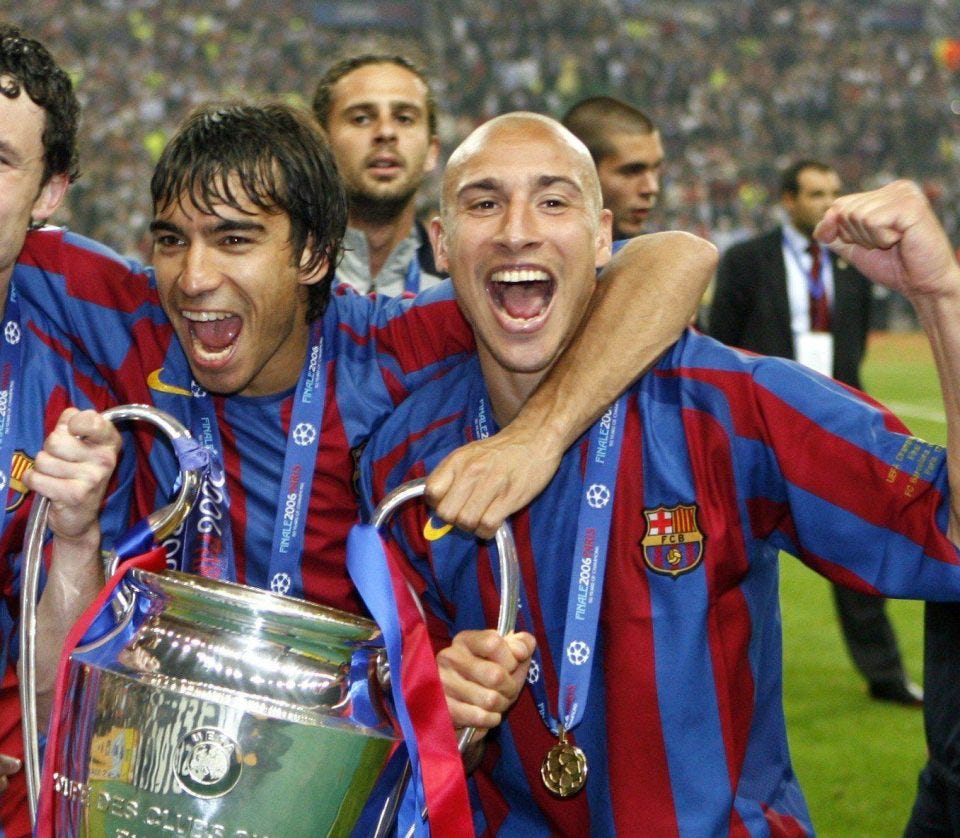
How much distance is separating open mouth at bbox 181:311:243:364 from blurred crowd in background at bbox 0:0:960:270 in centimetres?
1582

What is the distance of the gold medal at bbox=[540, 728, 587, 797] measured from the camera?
179 cm

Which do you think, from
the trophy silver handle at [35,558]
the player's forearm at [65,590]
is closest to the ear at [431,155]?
the player's forearm at [65,590]

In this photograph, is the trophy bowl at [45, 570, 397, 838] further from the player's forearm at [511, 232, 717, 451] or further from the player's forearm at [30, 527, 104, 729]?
the player's forearm at [511, 232, 717, 451]

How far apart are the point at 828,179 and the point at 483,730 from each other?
5.18 m

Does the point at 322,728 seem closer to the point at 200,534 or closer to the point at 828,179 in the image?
the point at 200,534

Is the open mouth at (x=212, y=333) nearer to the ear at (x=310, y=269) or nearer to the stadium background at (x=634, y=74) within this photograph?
the ear at (x=310, y=269)

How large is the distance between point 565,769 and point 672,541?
0.33 m

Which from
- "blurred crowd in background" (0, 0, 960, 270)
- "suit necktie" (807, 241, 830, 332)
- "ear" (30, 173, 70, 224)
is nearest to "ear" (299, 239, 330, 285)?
"ear" (30, 173, 70, 224)

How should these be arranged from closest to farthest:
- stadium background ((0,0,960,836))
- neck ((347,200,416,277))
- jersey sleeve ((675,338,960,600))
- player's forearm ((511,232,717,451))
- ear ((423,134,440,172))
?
jersey sleeve ((675,338,960,600)) < player's forearm ((511,232,717,451)) < neck ((347,200,416,277)) < ear ((423,134,440,172)) < stadium background ((0,0,960,836))

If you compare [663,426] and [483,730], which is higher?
[663,426]

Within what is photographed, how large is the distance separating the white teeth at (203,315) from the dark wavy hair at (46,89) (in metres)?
0.30

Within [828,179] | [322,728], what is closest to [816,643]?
[828,179]

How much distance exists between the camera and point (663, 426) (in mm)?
1908

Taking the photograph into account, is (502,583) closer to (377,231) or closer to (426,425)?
(426,425)
